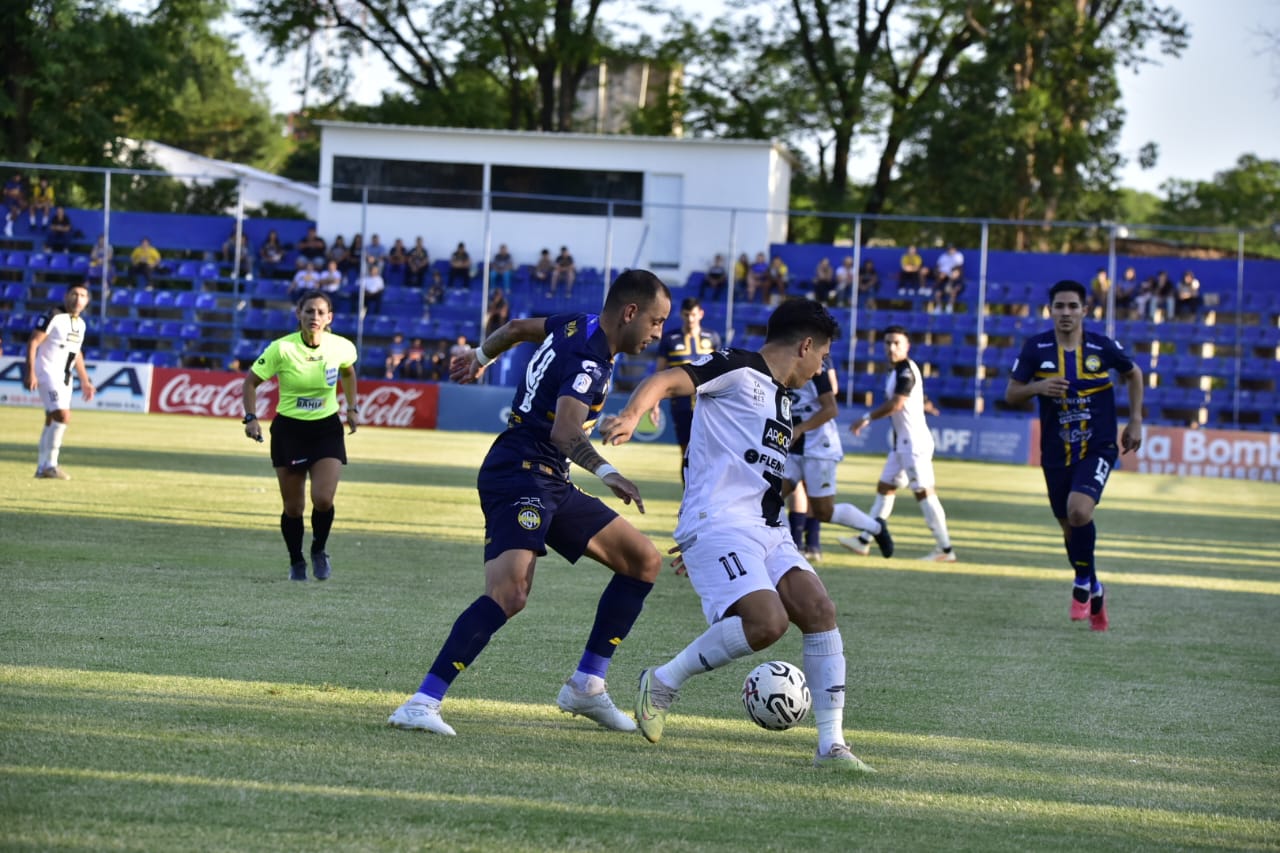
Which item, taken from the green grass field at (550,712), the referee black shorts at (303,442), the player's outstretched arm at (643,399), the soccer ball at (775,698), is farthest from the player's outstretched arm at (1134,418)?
the referee black shorts at (303,442)

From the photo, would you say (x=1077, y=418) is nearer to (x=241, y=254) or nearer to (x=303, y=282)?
(x=303, y=282)

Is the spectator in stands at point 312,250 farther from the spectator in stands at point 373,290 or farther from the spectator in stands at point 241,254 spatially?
the spectator in stands at point 373,290

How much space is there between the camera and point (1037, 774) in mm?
5887

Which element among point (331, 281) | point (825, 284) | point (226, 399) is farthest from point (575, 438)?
point (331, 281)

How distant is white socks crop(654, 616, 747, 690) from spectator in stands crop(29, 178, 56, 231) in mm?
35174

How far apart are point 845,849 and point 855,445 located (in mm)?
27945

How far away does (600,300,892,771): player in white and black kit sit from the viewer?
19.6 feet

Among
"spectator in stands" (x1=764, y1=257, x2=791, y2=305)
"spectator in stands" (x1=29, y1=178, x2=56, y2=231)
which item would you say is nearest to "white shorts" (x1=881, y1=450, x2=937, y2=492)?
"spectator in stands" (x1=764, y1=257, x2=791, y2=305)

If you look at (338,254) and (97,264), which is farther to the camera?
(338,254)

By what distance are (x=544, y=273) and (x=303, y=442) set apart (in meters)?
25.3

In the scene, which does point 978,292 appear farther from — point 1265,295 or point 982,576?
point 982,576

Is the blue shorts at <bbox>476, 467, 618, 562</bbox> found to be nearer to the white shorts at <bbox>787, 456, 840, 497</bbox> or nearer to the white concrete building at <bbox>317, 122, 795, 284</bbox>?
the white shorts at <bbox>787, 456, 840, 497</bbox>

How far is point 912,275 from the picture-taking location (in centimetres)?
3553

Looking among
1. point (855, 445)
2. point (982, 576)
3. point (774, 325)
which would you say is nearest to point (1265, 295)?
point (855, 445)
